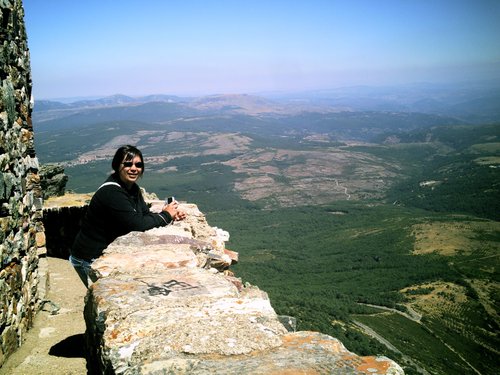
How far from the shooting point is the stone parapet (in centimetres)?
286

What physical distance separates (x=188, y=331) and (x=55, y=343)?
455 cm

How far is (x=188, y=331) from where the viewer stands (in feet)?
10.7

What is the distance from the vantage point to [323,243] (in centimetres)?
15012

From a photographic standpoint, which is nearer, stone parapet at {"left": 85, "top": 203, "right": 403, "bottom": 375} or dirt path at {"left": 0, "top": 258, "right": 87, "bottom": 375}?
stone parapet at {"left": 85, "top": 203, "right": 403, "bottom": 375}

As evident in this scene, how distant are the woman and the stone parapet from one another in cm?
65

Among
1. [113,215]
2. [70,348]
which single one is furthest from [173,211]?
[70,348]

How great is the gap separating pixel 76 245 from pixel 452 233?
466ft

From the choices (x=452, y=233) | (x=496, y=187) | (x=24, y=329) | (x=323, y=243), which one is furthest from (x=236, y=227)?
(x=24, y=329)

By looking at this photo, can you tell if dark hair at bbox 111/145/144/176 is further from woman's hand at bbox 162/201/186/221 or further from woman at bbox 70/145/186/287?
woman's hand at bbox 162/201/186/221

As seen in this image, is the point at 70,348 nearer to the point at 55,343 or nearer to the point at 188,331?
the point at 55,343

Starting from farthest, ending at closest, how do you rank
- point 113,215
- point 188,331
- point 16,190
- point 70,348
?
point 70,348 < point 16,190 < point 113,215 < point 188,331

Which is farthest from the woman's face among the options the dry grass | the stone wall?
the dry grass

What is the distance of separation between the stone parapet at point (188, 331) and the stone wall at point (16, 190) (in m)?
1.79

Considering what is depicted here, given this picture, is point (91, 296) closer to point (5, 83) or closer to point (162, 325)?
point (162, 325)
